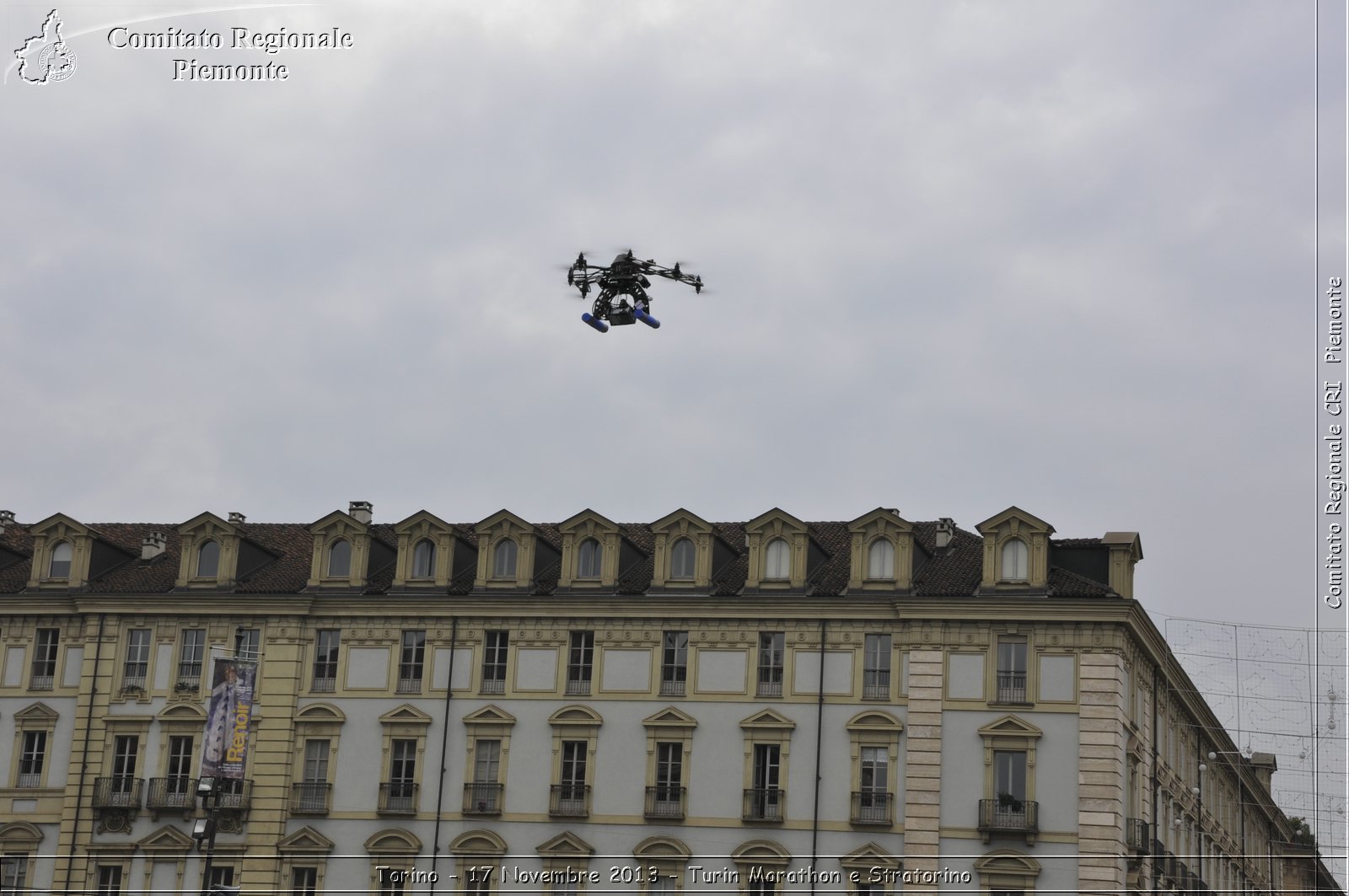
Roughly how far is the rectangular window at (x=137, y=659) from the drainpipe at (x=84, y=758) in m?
1.03

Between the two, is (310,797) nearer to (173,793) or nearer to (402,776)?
(402,776)

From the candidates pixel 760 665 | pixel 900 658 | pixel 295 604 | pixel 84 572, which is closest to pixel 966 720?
pixel 900 658

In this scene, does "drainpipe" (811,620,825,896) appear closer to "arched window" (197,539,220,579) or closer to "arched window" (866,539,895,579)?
"arched window" (866,539,895,579)

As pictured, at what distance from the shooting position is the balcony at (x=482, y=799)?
63594mm

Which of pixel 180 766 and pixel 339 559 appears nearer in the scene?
pixel 180 766

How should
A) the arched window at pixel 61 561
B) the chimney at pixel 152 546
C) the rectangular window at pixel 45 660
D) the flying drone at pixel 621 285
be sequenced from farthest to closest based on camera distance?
the chimney at pixel 152 546, the arched window at pixel 61 561, the rectangular window at pixel 45 660, the flying drone at pixel 621 285

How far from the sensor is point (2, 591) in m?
71.7

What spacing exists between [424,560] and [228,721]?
10546mm

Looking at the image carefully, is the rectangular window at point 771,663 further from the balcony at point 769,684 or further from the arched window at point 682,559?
the arched window at point 682,559

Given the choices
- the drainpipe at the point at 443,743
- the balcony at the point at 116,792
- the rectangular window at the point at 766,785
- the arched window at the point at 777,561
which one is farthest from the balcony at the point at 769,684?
the balcony at the point at 116,792

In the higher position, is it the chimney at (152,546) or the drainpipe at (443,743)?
the chimney at (152,546)

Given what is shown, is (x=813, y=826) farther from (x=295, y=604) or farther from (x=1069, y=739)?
(x=295, y=604)

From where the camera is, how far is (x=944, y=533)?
67062 mm

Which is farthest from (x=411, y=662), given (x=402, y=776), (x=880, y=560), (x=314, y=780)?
(x=880, y=560)
